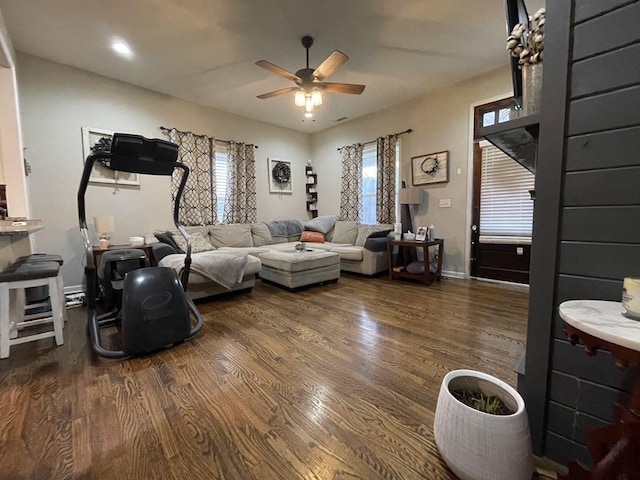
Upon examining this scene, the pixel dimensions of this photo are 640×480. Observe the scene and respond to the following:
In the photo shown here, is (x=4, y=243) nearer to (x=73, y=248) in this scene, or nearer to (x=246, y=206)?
(x=73, y=248)

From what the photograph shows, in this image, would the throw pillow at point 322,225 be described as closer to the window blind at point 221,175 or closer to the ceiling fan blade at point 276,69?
the window blind at point 221,175

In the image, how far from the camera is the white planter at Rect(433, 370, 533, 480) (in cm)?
88

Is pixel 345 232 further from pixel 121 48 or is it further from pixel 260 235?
pixel 121 48

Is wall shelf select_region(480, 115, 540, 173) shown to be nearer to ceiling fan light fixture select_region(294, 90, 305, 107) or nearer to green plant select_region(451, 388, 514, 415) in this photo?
green plant select_region(451, 388, 514, 415)

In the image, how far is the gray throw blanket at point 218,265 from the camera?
9.39ft

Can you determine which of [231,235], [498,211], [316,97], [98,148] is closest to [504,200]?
[498,211]

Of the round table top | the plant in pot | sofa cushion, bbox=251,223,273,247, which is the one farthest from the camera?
sofa cushion, bbox=251,223,273,247

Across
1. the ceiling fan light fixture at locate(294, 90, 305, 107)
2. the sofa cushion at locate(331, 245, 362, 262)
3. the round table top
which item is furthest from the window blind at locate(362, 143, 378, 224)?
the round table top

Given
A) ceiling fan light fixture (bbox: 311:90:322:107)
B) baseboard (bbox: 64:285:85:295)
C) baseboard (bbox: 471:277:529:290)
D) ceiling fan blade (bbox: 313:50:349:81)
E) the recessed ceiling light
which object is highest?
the recessed ceiling light

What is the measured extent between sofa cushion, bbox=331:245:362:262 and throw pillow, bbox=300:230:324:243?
698 millimetres

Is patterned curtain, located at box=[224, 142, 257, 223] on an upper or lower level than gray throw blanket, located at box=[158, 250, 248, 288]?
upper

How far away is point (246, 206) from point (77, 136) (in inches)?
95.7

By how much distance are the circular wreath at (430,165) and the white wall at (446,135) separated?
138 mm

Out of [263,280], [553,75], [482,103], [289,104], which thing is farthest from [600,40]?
[289,104]
